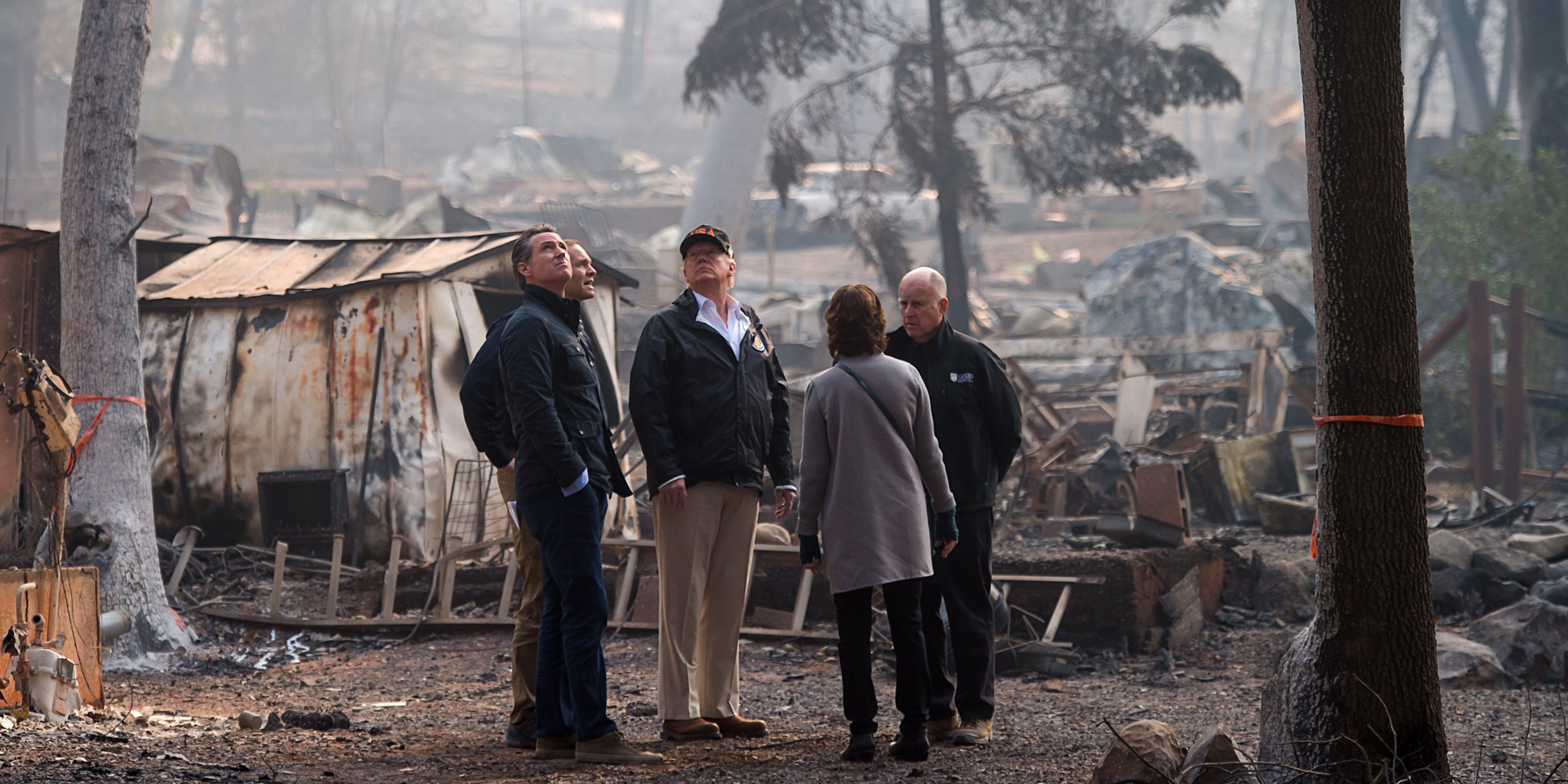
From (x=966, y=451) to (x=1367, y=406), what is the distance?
1.59 meters

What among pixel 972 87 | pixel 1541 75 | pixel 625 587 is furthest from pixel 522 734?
pixel 1541 75

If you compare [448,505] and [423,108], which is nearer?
[448,505]

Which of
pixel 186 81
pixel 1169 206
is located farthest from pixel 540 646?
pixel 186 81

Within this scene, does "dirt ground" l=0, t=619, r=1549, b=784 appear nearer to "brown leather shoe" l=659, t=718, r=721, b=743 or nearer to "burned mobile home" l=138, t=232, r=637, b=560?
"brown leather shoe" l=659, t=718, r=721, b=743

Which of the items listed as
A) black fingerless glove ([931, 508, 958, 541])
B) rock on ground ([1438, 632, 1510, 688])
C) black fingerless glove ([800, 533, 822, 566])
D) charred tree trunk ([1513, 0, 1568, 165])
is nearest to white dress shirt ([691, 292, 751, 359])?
black fingerless glove ([800, 533, 822, 566])

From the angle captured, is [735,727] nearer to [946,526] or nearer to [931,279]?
[946,526]

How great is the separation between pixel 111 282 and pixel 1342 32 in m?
7.10

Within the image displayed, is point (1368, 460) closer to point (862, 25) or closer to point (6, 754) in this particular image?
point (6, 754)

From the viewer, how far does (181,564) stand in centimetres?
916

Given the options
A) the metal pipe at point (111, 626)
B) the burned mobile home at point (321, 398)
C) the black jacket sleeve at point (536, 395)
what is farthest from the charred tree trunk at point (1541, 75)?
the metal pipe at point (111, 626)

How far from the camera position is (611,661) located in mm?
7496

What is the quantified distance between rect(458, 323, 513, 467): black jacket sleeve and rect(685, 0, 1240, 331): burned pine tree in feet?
45.9

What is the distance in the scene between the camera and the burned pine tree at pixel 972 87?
18297 mm

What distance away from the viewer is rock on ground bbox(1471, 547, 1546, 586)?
806 centimetres
